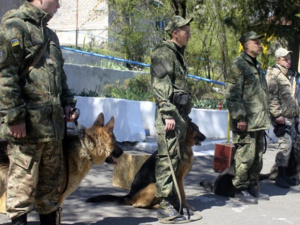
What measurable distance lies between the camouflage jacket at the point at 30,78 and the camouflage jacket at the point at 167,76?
49.7 inches

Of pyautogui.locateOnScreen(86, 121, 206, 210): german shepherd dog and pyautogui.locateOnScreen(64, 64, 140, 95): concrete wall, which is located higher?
pyautogui.locateOnScreen(64, 64, 140, 95): concrete wall

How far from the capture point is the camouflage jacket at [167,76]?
4680mm

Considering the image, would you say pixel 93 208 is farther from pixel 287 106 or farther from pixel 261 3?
pixel 261 3

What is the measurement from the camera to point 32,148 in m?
3.60

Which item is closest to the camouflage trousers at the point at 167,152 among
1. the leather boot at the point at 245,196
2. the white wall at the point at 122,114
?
the leather boot at the point at 245,196

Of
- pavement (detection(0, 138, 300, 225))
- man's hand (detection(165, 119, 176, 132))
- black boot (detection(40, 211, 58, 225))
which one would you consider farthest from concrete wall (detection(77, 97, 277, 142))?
black boot (detection(40, 211, 58, 225))

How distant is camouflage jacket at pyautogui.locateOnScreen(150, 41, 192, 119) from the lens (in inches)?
184

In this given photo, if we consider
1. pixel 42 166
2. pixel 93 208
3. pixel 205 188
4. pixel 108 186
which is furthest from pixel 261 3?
pixel 42 166

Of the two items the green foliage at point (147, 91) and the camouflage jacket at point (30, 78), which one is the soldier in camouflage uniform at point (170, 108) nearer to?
the camouflage jacket at point (30, 78)

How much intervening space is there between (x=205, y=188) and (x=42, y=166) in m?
3.40

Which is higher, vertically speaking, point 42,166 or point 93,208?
point 42,166

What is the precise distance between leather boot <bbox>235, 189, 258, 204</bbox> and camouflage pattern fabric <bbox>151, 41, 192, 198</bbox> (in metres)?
1.45

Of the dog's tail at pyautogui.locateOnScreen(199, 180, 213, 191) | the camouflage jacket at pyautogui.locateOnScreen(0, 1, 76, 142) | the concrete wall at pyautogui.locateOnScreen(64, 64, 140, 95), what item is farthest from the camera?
the concrete wall at pyautogui.locateOnScreen(64, 64, 140, 95)

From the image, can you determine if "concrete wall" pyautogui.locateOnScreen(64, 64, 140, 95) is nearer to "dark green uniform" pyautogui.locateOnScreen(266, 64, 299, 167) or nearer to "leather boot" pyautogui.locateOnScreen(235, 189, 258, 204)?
"dark green uniform" pyautogui.locateOnScreen(266, 64, 299, 167)
